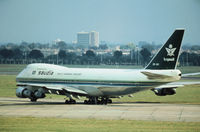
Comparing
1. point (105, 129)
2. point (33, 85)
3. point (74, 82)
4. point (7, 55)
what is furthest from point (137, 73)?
point (7, 55)

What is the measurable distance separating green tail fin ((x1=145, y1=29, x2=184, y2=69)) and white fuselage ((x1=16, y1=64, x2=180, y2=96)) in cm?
91

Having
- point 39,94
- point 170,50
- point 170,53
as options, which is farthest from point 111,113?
point 39,94

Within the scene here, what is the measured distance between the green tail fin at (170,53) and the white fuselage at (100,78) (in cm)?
91

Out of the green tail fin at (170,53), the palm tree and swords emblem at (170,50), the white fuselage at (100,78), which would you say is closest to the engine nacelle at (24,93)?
the white fuselage at (100,78)

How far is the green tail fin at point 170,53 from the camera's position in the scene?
53.7 metres

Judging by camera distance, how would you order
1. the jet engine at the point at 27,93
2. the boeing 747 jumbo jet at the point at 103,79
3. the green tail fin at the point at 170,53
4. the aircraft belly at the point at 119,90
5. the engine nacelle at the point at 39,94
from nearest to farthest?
the green tail fin at the point at 170,53 → the boeing 747 jumbo jet at the point at 103,79 → the aircraft belly at the point at 119,90 → the engine nacelle at the point at 39,94 → the jet engine at the point at 27,93

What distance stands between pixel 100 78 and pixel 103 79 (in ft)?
1.40

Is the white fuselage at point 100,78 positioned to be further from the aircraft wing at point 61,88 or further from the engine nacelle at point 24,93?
the engine nacelle at point 24,93

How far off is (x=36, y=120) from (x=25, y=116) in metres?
3.38

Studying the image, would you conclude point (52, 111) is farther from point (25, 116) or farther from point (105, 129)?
point (105, 129)

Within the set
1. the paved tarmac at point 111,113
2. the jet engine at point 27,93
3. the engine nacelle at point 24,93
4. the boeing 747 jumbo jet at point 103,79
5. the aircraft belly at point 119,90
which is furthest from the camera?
the engine nacelle at point 24,93

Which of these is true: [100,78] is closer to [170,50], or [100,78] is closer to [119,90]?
[119,90]

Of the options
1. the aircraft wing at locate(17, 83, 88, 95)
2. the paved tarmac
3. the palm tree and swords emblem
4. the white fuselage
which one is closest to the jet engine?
the aircraft wing at locate(17, 83, 88, 95)

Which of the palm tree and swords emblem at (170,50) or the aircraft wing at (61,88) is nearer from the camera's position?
the palm tree and swords emblem at (170,50)
